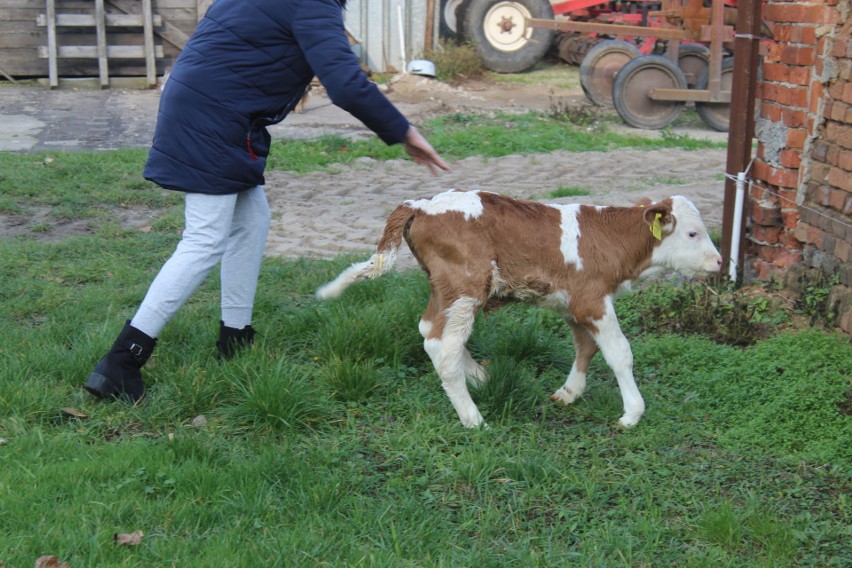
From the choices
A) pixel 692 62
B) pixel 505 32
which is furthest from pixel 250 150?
pixel 505 32

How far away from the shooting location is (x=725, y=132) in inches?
499

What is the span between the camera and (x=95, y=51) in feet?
48.3

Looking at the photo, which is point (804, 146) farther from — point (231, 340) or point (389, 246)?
point (231, 340)

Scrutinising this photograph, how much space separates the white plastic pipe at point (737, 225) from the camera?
6.01 meters

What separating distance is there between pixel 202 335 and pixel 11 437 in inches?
49.3

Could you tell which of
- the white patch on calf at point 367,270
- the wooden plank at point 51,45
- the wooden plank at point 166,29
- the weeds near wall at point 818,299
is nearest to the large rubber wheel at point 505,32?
the wooden plank at point 166,29

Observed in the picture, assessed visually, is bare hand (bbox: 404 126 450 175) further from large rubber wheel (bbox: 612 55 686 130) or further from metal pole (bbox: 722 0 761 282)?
large rubber wheel (bbox: 612 55 686 130)

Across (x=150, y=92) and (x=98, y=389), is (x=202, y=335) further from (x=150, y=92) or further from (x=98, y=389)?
(x=150, y=92)

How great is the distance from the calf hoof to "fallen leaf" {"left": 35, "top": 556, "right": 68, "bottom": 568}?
2285 mm

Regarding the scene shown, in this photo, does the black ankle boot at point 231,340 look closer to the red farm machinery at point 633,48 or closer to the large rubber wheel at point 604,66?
the red farm machinery at point 633,48

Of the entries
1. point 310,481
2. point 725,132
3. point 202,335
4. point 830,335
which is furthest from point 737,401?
point 725,132

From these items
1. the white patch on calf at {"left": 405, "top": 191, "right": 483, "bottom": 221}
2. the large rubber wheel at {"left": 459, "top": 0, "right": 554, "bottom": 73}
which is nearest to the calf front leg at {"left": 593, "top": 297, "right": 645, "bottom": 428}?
the white patch on calf at {"left": 405, "top": 191, "right": 483, "bottom": 221}

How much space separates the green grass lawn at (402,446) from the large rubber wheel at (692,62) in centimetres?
862

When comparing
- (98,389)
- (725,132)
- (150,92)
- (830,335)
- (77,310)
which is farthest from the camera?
(150,92)
